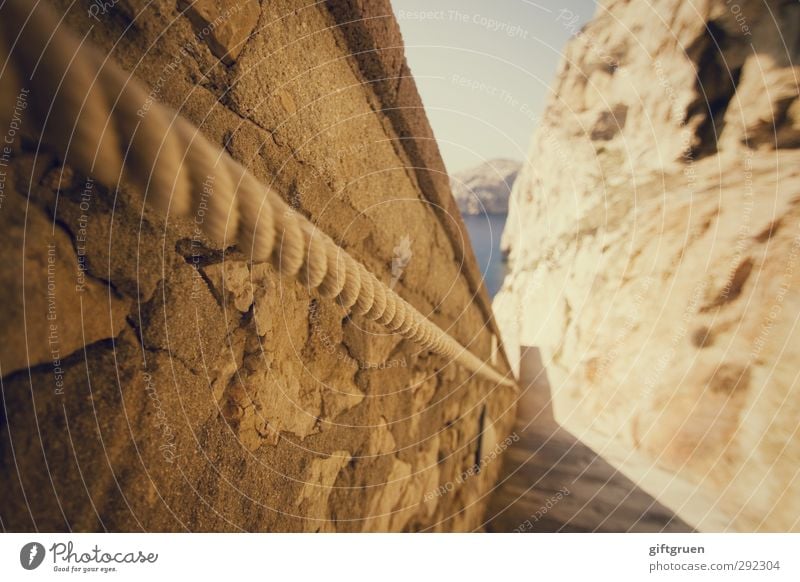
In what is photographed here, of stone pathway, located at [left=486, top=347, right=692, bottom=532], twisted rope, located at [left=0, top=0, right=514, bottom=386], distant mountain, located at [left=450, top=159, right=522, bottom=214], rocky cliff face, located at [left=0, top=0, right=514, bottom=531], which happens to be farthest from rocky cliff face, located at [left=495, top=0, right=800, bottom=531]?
distant mountain, located at [left=450, top=159, right=522, bottom=214]

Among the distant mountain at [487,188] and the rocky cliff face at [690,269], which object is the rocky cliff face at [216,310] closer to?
the rocky cliff face at [690,269]

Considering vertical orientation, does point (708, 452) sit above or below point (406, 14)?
below

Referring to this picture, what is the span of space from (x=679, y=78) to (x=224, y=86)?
3.48 metres

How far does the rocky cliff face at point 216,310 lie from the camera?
0.28 m

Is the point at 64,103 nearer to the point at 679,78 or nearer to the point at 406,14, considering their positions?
the point at 406,14

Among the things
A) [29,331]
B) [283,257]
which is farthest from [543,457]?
[29,331]

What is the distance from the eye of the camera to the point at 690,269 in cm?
189

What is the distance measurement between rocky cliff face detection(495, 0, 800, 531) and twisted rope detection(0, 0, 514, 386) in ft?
6.48

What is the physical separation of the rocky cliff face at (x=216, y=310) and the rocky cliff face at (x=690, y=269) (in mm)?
1664

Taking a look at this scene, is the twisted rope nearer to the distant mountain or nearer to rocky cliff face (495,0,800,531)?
rocky cliff face (495,0,800,531)

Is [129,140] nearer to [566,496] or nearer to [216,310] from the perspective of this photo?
[216,310]

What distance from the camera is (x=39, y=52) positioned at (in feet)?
0.84

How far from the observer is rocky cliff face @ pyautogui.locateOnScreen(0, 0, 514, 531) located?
0.92 ft
